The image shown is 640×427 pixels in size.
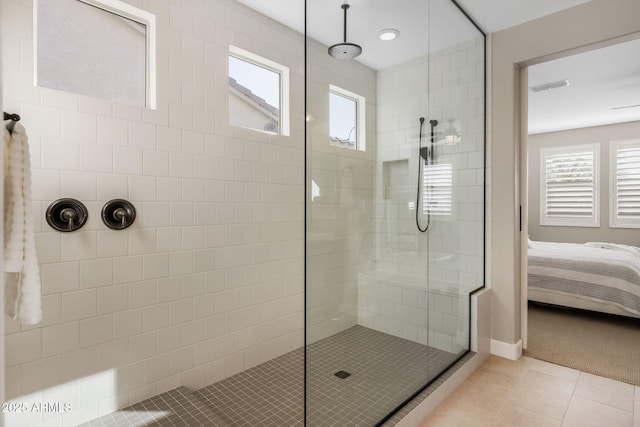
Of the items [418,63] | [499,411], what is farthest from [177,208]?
[499,411]

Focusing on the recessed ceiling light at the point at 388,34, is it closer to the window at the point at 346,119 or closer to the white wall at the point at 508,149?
the window at the point at 346,119

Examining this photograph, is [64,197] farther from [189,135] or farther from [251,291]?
[251,291]

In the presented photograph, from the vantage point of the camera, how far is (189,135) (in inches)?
93.0

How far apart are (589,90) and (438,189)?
12.1 ft

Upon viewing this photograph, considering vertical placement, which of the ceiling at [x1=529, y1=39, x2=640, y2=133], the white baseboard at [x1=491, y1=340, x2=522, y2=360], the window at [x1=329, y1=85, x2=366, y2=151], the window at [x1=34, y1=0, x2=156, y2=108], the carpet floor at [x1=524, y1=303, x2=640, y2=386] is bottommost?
the carpet floor at [x1=524, y1=303, x2=640, y2=386]

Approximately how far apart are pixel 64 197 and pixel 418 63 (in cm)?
211

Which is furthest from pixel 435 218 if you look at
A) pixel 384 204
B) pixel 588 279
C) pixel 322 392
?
pixel 588 279

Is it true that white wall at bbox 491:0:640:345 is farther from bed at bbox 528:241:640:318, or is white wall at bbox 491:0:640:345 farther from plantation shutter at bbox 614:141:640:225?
plantation shutter at bbox 614:141:640:225

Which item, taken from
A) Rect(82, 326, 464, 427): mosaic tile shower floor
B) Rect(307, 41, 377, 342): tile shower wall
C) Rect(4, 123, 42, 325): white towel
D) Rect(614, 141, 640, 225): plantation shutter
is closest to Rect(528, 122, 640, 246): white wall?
Rect(614, 141, 640, 225): plantation shutter

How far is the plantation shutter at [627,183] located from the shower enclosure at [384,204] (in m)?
5.15

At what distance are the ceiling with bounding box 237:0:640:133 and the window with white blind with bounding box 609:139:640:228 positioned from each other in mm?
907

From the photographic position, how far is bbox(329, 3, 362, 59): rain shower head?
160 cm

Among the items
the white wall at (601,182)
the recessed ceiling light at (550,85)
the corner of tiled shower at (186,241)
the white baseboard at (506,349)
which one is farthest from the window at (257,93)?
the white wall at (601,182)

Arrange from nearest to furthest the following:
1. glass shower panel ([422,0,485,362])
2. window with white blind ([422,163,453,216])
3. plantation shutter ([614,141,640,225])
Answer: window with white blind ([422,163,453,216]) → glass shower panel ([422,0,485,362]) → plantation shutter ([614,141,640,225])
